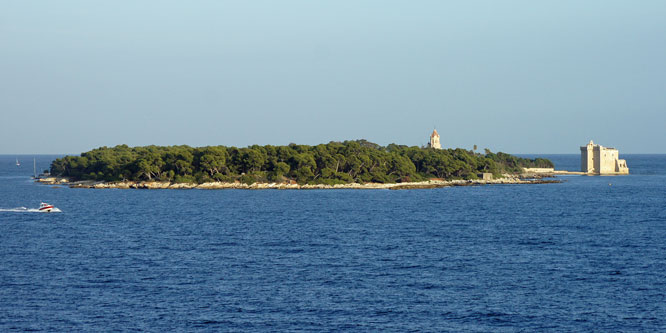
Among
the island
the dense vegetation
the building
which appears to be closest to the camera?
the island

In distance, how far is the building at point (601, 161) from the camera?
7603 inches

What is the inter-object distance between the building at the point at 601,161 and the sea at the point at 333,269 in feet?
339

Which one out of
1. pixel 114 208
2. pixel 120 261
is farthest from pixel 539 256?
pixel 114 208

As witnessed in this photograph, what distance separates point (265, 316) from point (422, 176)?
12216 centimetres

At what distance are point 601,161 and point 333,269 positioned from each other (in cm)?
16121

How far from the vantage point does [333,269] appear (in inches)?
1961

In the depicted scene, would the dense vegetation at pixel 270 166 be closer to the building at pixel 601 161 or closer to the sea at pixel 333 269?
the sea at pixel 333 269

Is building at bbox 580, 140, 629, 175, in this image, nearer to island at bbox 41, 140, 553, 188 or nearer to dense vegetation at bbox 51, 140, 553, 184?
island at bbox 41, 140, 553, 188

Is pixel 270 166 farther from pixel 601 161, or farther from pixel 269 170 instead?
pixel 601 161

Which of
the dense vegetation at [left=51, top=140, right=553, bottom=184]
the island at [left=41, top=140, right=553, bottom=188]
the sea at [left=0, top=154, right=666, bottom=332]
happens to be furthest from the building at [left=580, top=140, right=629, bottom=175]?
the sea at [left=0, top=154, right=666, bottom=332]

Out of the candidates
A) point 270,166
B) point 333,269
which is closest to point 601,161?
point 270,166

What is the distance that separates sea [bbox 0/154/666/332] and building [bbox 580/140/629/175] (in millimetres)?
103216

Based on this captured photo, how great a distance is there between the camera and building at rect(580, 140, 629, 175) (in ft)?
634

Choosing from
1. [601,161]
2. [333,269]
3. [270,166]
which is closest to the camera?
[333,269]
